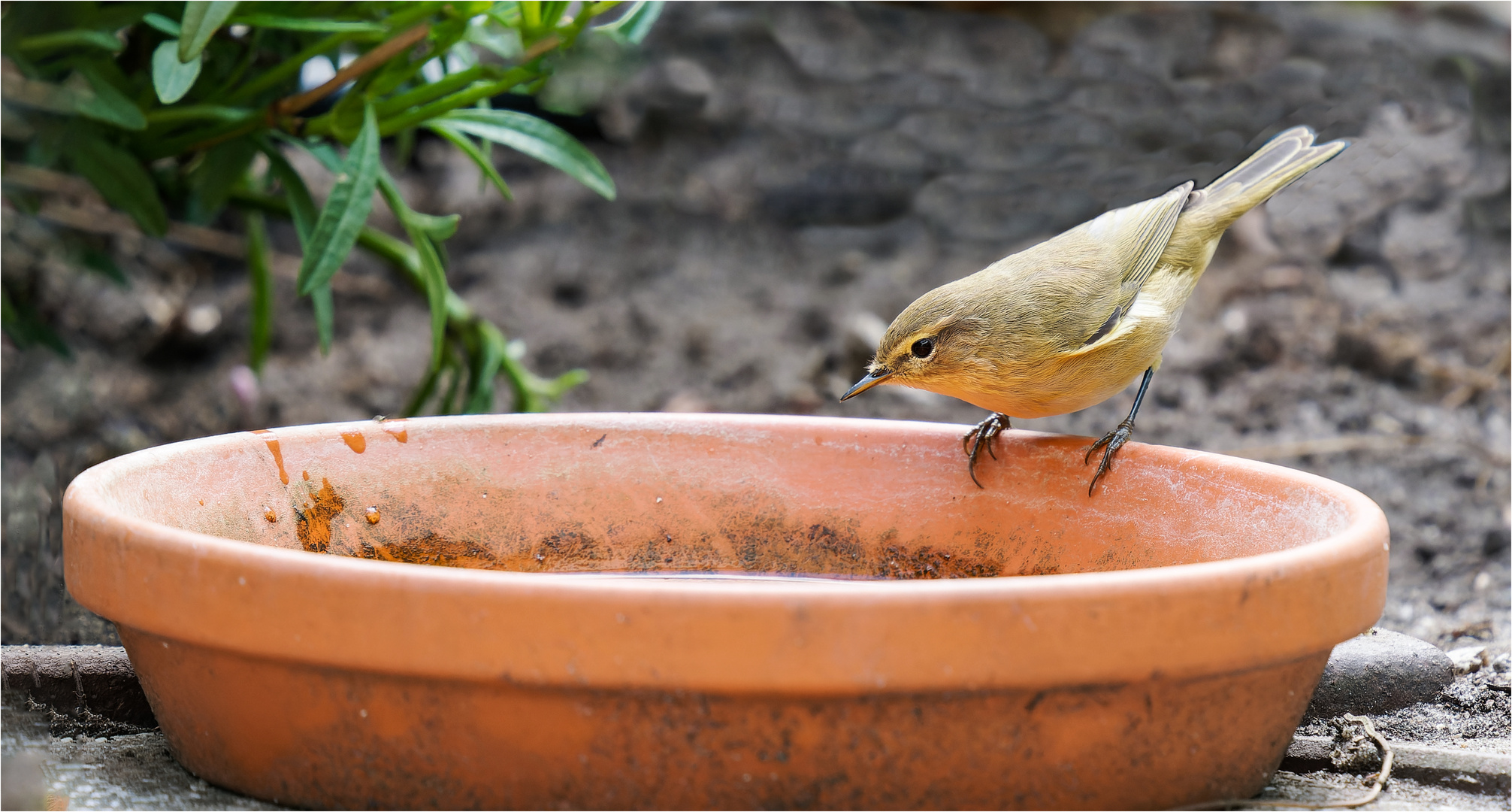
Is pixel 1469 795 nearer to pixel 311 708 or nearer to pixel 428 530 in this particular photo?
pixel 311 708

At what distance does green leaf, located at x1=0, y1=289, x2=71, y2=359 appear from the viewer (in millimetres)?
2756

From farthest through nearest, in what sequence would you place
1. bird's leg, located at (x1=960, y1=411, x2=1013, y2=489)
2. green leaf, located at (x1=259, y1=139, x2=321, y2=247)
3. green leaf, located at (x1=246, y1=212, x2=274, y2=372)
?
green leaf, located at (x1=246, y1=212, x2=274, y2=372) → green leaf, located at (x1=259, y1=139, x2=321, y2=247) → bird's leg, located at (x1=960, y1=411, x2=1013, y2=489)

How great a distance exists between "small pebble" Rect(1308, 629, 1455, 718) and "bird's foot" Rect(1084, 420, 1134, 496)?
45cm

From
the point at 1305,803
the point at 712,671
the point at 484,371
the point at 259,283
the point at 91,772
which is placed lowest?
the point at 1305,803

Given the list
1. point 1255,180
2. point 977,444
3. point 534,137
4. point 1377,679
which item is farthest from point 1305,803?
point 534,137

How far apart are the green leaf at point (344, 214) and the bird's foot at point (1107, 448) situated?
138cm

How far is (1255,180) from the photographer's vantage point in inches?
105

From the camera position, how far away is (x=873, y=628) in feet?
3.64

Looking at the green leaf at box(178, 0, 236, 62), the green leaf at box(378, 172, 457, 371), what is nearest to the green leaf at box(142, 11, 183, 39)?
the green leaf at box(178, 0, 236, 62)

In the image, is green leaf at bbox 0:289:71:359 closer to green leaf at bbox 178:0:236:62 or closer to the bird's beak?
green leaf at bbox 178:0:236:62

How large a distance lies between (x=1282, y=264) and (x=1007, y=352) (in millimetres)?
2955

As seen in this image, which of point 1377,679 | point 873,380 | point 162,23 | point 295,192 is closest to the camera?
point 1377,679

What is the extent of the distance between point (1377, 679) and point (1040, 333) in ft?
2.63

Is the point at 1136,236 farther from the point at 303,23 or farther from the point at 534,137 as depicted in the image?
the point at 303,23
